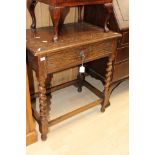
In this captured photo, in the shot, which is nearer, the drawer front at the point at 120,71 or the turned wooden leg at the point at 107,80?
the turned wooden leg at the point at 107,80

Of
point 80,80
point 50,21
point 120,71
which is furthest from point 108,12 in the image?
point 80,80

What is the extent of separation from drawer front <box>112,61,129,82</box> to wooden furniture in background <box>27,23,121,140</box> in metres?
0.20

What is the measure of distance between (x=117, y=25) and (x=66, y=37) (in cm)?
50

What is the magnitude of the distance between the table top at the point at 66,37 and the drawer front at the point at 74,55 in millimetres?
43

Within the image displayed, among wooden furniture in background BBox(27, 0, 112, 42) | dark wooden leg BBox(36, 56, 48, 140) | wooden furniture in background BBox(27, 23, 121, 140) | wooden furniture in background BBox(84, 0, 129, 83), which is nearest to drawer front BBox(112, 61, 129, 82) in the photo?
wooden furniture in background BBox(84, 0, 129, 83)

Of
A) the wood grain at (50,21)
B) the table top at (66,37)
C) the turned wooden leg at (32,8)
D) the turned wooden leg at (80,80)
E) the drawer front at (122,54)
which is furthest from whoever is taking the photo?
the turned wooden leg at (80,80)

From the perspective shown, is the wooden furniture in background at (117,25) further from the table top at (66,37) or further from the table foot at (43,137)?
the table foot at (43,137)

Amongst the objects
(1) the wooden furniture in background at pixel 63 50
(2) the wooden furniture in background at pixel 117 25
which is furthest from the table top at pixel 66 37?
(2) the wooden furniture in background at pixel 117 25

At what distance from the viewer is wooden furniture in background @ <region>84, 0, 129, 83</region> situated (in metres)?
1.74

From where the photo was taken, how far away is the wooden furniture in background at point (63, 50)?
4.32ft

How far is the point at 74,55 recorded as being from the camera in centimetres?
145

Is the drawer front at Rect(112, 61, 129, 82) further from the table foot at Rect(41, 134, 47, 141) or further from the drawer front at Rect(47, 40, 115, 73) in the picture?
the table foot at Rect(41, 134, 47, 141)

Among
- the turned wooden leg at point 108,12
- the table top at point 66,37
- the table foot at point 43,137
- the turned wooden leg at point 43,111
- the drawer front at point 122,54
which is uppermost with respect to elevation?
the turned wooden leg at point 108,12
